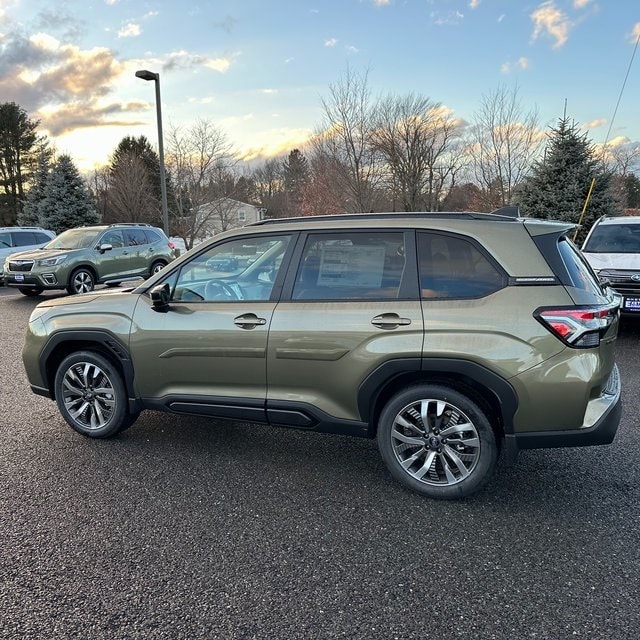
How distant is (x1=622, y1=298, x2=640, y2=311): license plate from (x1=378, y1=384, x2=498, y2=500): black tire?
5293 mm

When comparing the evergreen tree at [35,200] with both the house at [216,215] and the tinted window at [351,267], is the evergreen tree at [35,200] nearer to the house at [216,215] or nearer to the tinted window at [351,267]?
the house at [216,215]

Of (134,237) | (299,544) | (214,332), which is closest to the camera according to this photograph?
(299,544)

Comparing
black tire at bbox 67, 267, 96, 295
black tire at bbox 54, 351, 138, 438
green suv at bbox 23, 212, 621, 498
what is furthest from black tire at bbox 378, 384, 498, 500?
black tire at bbox 67, 267, 96, 295

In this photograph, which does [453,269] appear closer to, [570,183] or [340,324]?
[340,324]

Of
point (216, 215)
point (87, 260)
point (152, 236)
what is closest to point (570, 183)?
point (152, 236)

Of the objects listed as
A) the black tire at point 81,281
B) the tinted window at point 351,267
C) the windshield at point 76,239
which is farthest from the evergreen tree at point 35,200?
the tinted window at point 351,267

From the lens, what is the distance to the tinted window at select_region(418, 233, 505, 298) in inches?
120

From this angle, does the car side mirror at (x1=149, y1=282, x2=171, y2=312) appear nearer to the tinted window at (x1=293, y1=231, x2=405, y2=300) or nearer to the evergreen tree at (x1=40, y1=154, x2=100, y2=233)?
the tinted window at (x1=293, y1=231, x2=405, y2=300)

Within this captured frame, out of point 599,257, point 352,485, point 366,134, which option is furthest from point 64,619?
point 366,134

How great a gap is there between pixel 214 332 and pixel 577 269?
2414mm

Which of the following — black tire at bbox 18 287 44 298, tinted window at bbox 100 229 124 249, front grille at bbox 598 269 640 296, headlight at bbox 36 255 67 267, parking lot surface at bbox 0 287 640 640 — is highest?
tinted window at bbox 100 229 124 249

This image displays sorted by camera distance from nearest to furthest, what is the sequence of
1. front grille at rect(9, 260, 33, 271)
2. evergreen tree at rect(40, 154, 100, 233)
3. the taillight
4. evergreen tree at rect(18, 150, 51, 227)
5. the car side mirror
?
the taillight < the car side mirror < front grille at rect(9, 260, 33, 271) < evergreen tree at rect(40, 154, 100, 233) < evergreen tree at rect(18, 150, 51, 227)

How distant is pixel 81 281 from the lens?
1224cm

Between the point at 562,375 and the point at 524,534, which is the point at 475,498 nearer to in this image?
the point at 524,534
